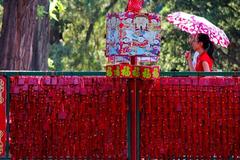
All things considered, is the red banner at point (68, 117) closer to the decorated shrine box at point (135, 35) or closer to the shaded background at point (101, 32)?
the decorated shrine box at point (135, 35)

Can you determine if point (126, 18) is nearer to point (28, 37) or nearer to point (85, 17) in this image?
point (28, 37)

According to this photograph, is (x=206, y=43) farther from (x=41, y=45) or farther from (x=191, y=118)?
(x=41, y=45)

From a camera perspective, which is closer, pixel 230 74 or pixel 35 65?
pixel 230 74

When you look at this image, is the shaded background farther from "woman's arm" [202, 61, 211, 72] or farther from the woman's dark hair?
"woman's arm" [202, 61, 211, 72]

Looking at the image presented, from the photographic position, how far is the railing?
325 inches

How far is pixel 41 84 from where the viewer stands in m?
8.27

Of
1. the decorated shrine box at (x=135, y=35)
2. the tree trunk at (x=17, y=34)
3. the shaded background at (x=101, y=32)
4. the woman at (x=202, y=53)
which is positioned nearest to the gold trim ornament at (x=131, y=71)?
the decorated shrine box at (x=135, y=35)

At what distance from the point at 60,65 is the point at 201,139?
80.3 feet

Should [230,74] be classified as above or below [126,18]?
below

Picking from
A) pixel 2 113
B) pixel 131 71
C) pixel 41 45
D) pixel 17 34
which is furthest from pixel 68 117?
pixel 41 45

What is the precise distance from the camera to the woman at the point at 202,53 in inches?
358

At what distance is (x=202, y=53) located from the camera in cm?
920

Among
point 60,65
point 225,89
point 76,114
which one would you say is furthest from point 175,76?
point 60,65

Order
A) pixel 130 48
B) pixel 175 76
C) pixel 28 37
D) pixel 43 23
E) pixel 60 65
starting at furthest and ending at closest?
pixel 60 65 → pixel 43 23 → pixel 28 37 → pixel 175 76 → pixel 130 48
